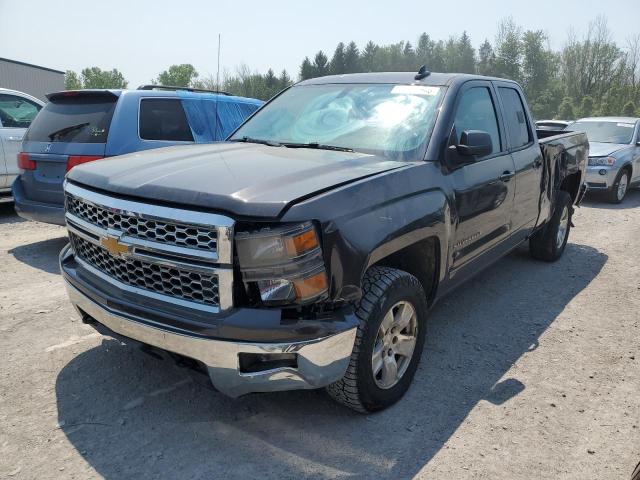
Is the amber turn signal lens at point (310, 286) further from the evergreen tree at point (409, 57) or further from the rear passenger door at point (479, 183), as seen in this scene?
the evergreen tree at point (409, 57)

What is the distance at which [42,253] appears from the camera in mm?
5875

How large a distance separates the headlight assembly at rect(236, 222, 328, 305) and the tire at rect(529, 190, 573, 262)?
165 inches

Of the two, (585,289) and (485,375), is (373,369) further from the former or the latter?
(585,289)

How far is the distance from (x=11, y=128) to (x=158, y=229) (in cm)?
650

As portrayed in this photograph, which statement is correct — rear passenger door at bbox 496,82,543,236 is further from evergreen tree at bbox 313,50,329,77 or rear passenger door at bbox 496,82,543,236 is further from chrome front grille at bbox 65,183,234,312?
evergreen tree at bbox 313,50,329,77

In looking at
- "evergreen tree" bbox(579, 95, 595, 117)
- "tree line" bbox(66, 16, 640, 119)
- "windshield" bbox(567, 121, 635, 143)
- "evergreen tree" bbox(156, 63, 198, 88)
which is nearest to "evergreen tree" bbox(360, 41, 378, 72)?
"tree line" bbox(66, 16, 640, 119)

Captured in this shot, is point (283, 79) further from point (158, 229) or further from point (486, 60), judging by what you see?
point (158, 229)

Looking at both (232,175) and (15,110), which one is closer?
(232,175)

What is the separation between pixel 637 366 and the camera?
371 centimetres

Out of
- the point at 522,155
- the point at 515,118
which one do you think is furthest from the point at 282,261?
the point at 515,118

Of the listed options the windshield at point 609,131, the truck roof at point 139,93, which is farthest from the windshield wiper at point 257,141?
the windshield at point 609,131

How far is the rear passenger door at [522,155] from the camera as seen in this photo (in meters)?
4.48

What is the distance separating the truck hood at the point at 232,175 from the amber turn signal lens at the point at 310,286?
33 cm

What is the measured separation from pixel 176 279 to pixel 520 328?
2.92 meters
